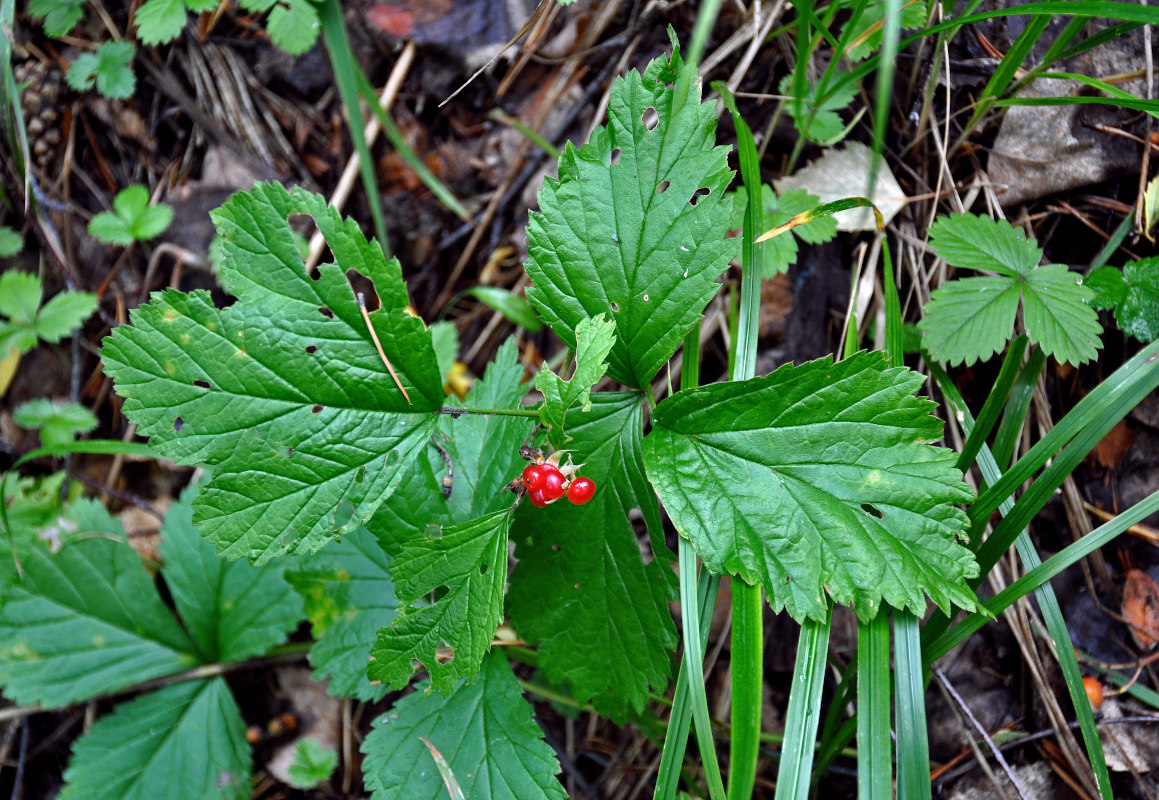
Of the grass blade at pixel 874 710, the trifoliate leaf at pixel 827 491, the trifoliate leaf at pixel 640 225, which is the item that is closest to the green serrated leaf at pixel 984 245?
the trifoliate leaf at pixel 827 491

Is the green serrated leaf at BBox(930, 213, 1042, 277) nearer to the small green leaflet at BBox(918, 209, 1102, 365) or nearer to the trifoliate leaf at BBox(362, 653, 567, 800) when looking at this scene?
the small green leaflet at BBox(918, 209, 1102, 365)

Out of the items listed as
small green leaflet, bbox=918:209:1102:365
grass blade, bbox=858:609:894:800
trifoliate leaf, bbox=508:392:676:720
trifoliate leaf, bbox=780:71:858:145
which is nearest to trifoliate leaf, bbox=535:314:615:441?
trifoliate leaf, bbox=508:392:676:720

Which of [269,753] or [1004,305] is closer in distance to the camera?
[1004,305]

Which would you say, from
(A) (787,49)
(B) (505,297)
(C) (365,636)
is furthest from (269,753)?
(A) (787,49)

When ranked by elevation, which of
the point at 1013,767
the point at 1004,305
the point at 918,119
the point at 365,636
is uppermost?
the point at 918,119

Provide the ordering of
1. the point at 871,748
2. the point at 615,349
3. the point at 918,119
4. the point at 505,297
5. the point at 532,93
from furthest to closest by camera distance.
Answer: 1. the point at 532,93
2. the point at 505,297
3. the point at 918,119
4. the point at 615,349
5. the point at 871,748

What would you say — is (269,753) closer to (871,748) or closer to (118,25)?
(871,748)
